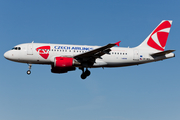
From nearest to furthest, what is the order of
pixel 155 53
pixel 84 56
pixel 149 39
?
pixel 84 56, pixel 155 53, pixel 149 39

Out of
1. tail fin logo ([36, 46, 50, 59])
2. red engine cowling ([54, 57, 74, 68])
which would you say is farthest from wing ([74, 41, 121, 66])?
tail fin logo ([36, 46, 50, 59])

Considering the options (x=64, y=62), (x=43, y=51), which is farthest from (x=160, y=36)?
(x=43, y=51)

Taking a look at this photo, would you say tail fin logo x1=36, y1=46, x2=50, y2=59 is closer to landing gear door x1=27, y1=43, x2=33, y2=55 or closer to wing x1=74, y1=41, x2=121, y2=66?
landing gear door x1=27, y1=43, x2=33, y2=55

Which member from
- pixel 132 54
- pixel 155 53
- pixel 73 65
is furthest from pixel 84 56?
pixel 155 53

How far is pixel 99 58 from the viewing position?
35562 mm

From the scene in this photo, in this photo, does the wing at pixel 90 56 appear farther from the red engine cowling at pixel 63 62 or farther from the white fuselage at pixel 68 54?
the red engine cowling at pixel 63 62

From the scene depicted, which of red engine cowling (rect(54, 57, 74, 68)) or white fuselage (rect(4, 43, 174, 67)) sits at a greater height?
white fuselage (rect(4, 43, 174, 67))

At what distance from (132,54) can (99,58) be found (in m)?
4.34

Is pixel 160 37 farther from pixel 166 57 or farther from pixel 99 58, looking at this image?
pixel 99 58

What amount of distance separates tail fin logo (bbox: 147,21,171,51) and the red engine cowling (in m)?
11.7

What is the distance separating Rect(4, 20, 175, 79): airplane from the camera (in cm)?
3378

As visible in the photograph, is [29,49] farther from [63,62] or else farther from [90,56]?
[90,56]

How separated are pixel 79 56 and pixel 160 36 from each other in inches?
501

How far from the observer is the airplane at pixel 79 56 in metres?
33.8
